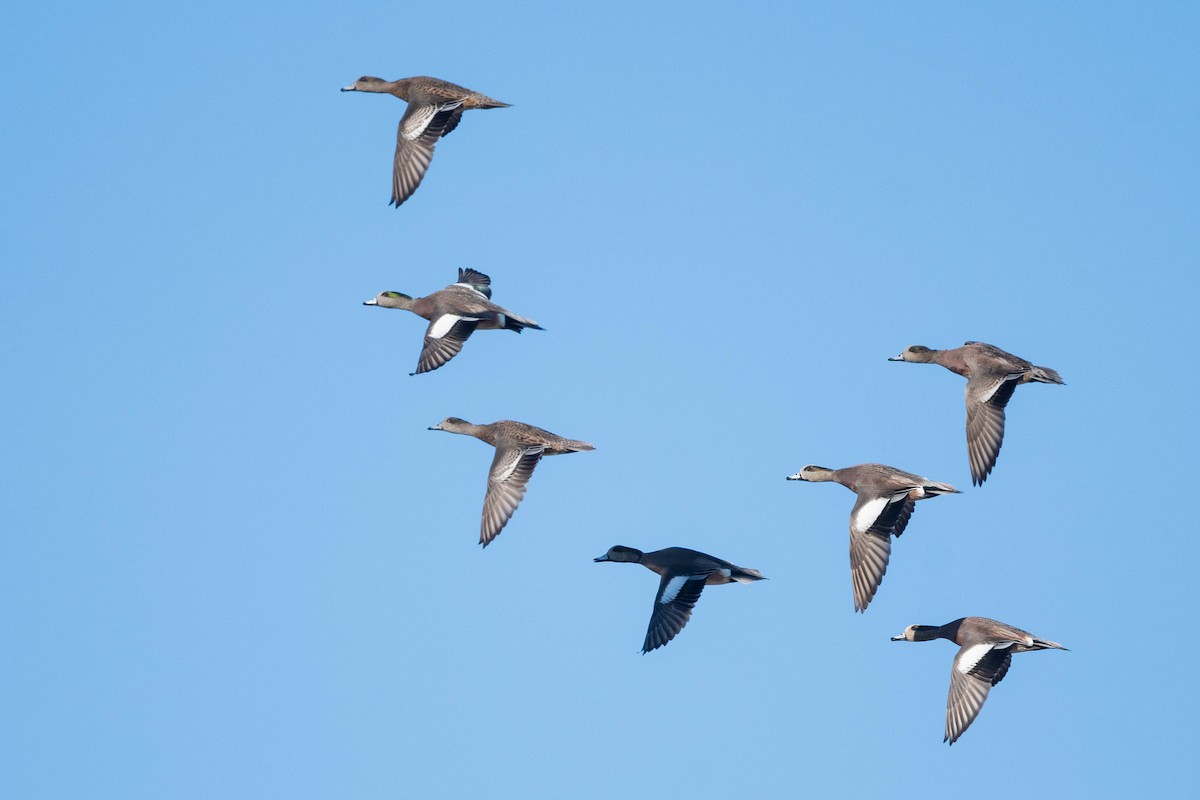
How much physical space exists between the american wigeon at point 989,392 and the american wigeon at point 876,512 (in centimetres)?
70

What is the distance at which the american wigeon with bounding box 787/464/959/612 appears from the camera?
25.8m

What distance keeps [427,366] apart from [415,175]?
8.96 ft

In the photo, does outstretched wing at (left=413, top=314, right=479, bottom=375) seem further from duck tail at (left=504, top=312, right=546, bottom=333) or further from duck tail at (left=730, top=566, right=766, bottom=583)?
duck tail at (left=730, top=566, right=766, bottom=583)

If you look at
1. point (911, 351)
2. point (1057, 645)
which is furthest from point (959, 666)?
point (911, 351)

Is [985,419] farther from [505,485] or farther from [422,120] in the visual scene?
[422,120]

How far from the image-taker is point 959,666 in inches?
1033

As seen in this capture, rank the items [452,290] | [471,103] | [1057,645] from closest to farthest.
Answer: [1057,645]
[471,103]
[452,290]

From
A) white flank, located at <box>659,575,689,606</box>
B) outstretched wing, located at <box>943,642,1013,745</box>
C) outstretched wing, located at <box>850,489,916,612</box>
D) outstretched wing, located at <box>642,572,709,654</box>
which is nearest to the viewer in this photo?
outstretched wing, located at <box>943,642,1013,745</box>

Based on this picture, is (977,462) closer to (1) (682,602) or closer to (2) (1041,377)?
(2) (1041,377)

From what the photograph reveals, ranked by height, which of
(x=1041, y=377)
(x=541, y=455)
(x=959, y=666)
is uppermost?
(x=1041, y=377)

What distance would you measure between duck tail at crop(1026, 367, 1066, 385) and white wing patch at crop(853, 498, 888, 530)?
2.87 metres

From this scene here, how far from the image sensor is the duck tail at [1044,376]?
2728 cm

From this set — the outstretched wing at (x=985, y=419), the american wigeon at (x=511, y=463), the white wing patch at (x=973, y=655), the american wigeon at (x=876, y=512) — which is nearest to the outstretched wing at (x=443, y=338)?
the american wigeon at (x=511, y=463)

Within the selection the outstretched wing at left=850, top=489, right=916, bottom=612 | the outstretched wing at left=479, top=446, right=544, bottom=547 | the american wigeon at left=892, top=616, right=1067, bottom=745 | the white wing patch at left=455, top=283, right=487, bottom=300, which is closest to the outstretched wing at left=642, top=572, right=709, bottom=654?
the outstretched wing at left=850, top=489, right=916, bottom=612
